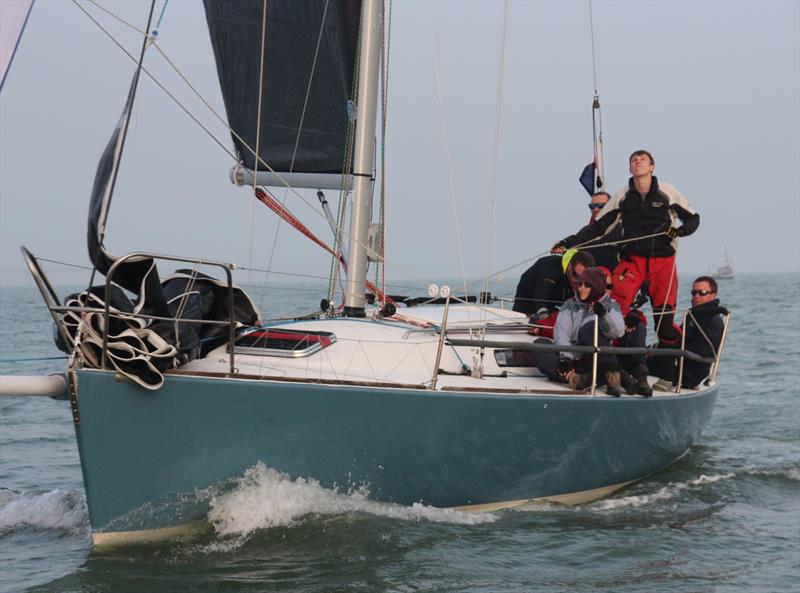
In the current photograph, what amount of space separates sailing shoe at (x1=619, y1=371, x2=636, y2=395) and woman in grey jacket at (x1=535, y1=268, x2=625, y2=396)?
0.48ft

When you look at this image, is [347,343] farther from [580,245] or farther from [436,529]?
[580,245]

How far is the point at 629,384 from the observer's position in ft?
23.7

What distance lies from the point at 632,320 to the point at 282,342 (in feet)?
9.12

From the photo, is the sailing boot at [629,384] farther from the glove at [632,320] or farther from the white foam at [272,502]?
the white foam at [272,502]

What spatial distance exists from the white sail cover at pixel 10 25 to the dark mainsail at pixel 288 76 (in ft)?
11.0

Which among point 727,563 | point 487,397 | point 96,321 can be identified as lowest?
point 727,563

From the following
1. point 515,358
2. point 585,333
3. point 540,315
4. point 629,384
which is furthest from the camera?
point 540,315

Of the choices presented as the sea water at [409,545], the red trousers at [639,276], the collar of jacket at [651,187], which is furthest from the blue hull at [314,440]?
the collar of jacket at [651,187]

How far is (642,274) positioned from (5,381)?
4.99 m

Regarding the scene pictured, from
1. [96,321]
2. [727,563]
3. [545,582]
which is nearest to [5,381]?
[96,321]

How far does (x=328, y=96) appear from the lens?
9070 mm

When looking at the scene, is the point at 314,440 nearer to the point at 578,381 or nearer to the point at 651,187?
the point at 578,381

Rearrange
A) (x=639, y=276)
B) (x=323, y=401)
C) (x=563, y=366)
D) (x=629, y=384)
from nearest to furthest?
1. (x=323, y=401)
2. (x=563, y=366)
3. (x=629, y=384)
4. (x=639, y=276)

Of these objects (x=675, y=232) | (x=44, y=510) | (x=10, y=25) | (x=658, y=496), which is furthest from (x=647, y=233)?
(x=44, y=510)
